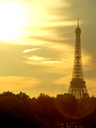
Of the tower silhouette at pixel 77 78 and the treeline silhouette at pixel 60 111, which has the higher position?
the tower silhouette at pixel 77 78

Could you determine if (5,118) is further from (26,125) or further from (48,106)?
(48,106)

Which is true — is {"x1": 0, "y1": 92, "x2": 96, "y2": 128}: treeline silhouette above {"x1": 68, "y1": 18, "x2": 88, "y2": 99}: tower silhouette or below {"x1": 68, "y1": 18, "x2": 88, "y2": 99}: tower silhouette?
below

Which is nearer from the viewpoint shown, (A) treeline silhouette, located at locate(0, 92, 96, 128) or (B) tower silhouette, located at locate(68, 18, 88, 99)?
(A) treeline silhouette, located at locate(0, 92, 96, 128)

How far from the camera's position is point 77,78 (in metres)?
170

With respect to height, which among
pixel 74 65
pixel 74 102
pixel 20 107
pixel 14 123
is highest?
pixel 74 65

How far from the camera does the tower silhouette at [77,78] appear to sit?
554ft

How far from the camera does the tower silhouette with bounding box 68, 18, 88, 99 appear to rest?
554ft

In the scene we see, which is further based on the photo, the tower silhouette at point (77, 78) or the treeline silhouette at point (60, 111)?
the tower silhouette at point (77, 78)

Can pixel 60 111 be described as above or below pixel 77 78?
below

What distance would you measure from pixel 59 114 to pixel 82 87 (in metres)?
56.0

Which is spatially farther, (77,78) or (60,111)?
(77,78)

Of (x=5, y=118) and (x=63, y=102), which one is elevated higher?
(x=63, y=102)

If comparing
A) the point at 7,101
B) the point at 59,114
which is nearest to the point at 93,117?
the point at 59,114

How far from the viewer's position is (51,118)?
112750 mm
